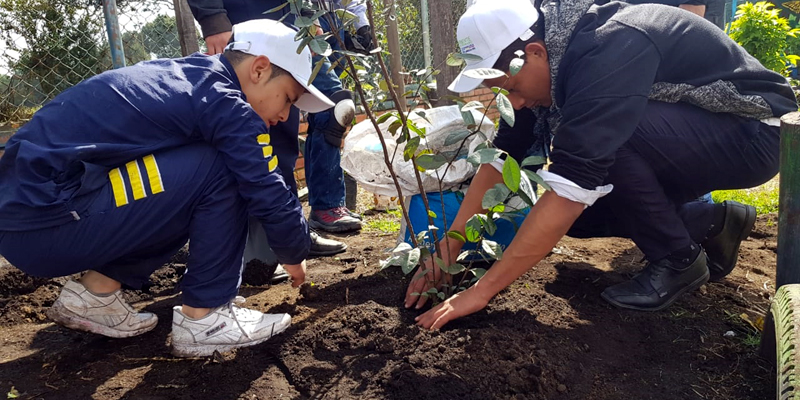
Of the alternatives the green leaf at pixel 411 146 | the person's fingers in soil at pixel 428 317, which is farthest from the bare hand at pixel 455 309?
the green leaf at pixel 411 146

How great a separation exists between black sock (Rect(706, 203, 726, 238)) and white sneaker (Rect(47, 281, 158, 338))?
205 centimetres

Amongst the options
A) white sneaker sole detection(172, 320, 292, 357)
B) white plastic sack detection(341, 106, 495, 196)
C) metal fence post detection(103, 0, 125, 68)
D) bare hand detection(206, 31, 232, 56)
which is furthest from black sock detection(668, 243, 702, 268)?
metal fence post detection(103, 0, 125, 68)

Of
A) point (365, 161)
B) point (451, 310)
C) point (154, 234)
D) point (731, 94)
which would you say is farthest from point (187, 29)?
point (731, 94)

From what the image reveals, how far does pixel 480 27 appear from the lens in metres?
1.73

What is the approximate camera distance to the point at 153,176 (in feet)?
5.58

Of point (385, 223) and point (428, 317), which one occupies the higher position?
point (428, 317)

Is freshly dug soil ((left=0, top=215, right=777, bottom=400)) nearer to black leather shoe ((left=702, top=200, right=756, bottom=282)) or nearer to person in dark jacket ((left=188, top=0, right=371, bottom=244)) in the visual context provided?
black leather shoe ((left=702, top=200, right=756, bottom=282))

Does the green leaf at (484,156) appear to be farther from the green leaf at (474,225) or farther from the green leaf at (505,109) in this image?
the green leaf at (474,225)

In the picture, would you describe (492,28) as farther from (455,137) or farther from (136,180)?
(136,180)

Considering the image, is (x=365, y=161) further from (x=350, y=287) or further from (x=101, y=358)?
(x=101, y=358)

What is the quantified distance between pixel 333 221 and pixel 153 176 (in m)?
1.51

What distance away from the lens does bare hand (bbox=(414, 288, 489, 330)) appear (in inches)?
68.9

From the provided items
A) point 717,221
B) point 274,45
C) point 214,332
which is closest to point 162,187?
point 214,332

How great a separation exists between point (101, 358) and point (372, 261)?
1168 millimetres
